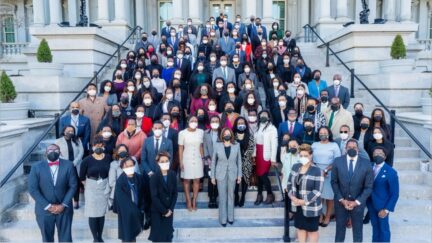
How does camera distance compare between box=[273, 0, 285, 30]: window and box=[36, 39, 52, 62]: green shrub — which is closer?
box=[36, 39, 52, 62]: green shrub

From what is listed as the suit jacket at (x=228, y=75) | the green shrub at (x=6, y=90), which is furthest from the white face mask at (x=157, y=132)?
the green shrub at (x=6, y=90)

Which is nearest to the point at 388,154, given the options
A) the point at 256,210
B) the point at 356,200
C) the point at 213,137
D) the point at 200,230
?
the point at 356,200

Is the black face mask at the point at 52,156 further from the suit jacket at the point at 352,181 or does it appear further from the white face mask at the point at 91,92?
the suit jacket at the point at 352,181

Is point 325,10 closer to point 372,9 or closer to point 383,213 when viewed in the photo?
point 372,9

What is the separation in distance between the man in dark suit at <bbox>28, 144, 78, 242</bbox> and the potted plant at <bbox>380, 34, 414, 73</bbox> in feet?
32.7

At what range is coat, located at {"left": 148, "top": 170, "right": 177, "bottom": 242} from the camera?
18.5ft

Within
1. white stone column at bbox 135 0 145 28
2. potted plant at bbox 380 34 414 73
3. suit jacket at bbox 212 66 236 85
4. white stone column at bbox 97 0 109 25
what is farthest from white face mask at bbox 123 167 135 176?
white stone column at bbox 135 0 145 28

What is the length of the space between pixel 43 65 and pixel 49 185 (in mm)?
6483

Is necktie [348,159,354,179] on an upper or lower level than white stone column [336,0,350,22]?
lower

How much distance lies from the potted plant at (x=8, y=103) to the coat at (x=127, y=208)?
514 centimetres

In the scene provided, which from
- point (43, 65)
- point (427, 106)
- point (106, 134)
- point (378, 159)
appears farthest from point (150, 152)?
point (427, 106)

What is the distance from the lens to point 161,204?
564 centimetres

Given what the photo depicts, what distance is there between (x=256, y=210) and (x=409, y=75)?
261 inches

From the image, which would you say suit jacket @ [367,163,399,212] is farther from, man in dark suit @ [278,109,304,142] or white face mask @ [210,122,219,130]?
white face mask @ [210,122,219,130]
